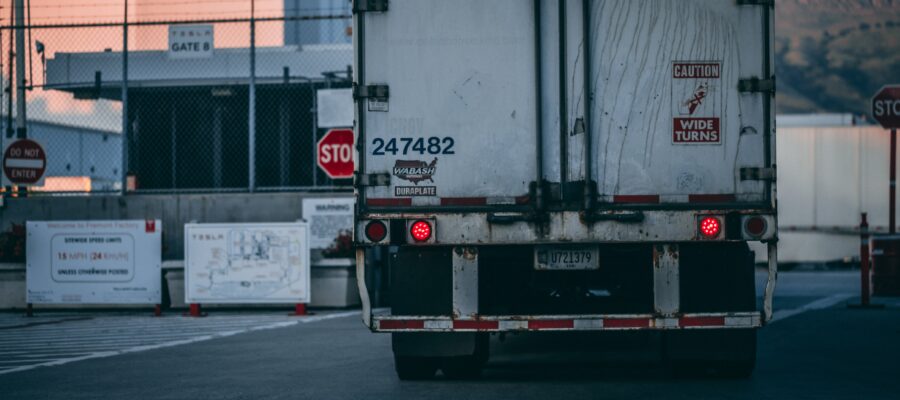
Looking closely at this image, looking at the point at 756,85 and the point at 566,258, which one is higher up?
the point at 756,85

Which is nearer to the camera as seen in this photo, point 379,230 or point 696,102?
point 696,102

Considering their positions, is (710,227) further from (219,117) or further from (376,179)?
(219,117)

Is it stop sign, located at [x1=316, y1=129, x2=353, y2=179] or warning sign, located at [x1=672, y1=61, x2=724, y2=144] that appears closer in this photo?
warning sign, located at [x1=672, y1=61, x2=724, y2=144]

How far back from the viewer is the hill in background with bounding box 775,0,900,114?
16150cm

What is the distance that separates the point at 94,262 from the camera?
2105 centimetres

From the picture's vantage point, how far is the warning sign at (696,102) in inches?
395

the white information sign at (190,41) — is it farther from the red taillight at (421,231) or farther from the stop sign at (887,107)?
the red taillight at (421,231)

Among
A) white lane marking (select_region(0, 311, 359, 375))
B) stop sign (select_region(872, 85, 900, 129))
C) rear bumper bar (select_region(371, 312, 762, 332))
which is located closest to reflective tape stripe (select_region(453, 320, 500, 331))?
rear bumper bar (select_region(371, 312, 762, 332))

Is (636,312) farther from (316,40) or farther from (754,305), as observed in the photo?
(316,40)

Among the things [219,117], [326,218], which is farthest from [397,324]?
[219,117]

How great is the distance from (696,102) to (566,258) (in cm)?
149

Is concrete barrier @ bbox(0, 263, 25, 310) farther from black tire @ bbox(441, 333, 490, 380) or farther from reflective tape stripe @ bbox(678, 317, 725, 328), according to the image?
reflective tape stripe @ bbox(678, 317, 725, 328)

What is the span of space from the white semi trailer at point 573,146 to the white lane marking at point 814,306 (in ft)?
24.2

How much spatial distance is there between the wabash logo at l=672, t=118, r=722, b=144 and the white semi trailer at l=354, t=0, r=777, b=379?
1cm
